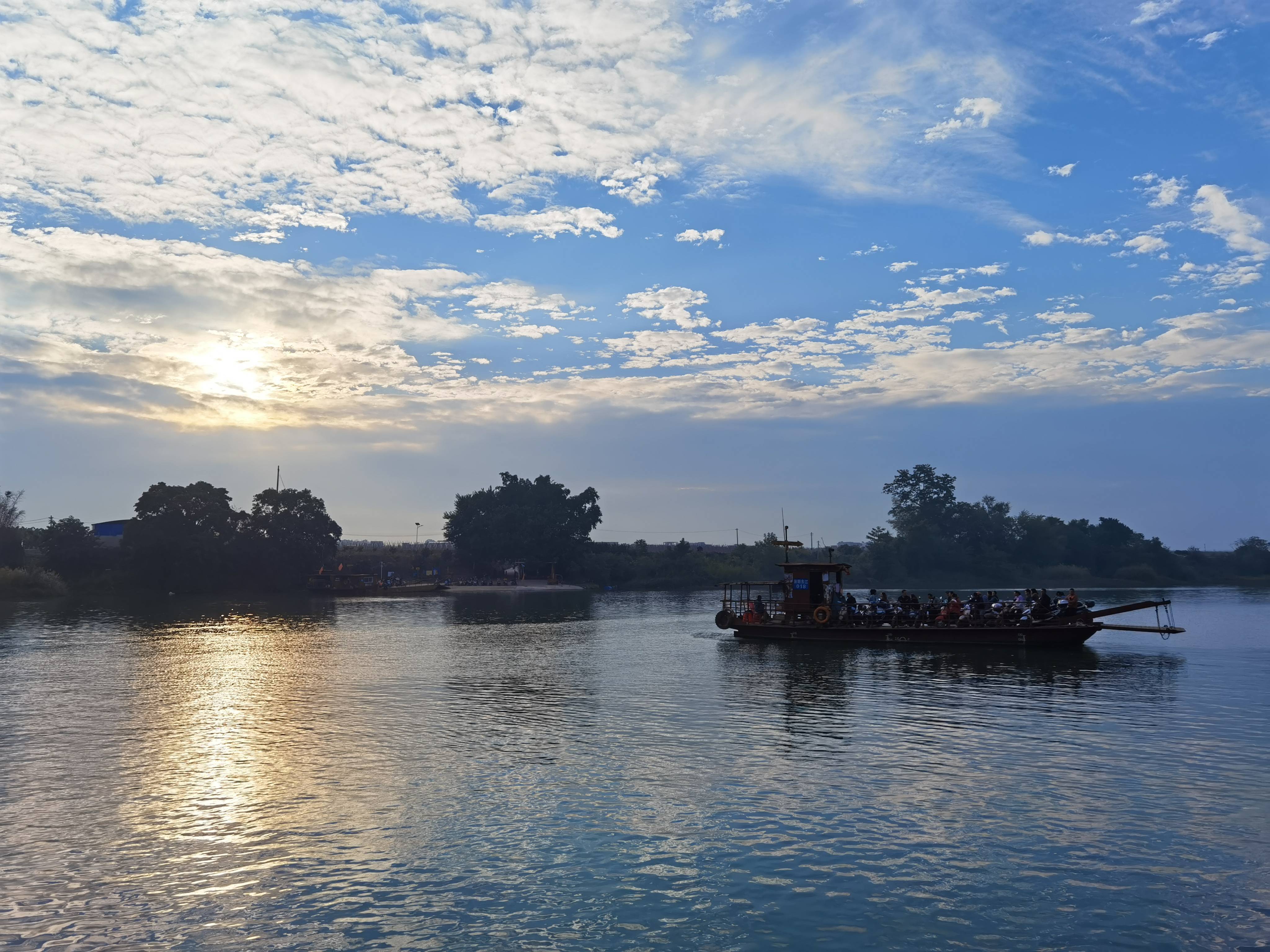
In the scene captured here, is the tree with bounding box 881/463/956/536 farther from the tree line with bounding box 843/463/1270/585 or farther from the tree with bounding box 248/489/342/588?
the tree with bounding box 248/489/342/588

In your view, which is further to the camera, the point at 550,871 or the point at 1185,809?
the point at 1185,809

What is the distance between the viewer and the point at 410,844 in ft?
52.5

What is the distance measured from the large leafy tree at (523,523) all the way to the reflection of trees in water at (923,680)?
3861 inches

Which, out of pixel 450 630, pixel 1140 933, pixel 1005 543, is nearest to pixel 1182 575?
pixel 1005 543

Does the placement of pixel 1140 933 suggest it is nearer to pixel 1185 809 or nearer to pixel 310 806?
pixel 1185 809

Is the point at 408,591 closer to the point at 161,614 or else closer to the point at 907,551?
the point at 161,614

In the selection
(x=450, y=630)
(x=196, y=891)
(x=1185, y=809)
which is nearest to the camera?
(x=196, y=891)

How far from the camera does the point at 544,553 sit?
487 ft

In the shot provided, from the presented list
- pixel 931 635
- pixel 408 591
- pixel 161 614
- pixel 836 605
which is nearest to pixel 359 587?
pixel 408 591

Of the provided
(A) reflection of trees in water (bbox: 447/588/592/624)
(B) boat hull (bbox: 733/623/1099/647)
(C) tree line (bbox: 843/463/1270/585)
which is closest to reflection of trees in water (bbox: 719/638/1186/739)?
(B) boat hull (bbox: 733/623/1099/647)

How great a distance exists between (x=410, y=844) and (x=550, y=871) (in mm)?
2967

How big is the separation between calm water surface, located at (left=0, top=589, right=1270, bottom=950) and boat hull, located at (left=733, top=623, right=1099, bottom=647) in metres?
7.10

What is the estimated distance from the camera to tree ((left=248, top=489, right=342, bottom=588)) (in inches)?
4774

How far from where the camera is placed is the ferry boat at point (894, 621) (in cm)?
4694
